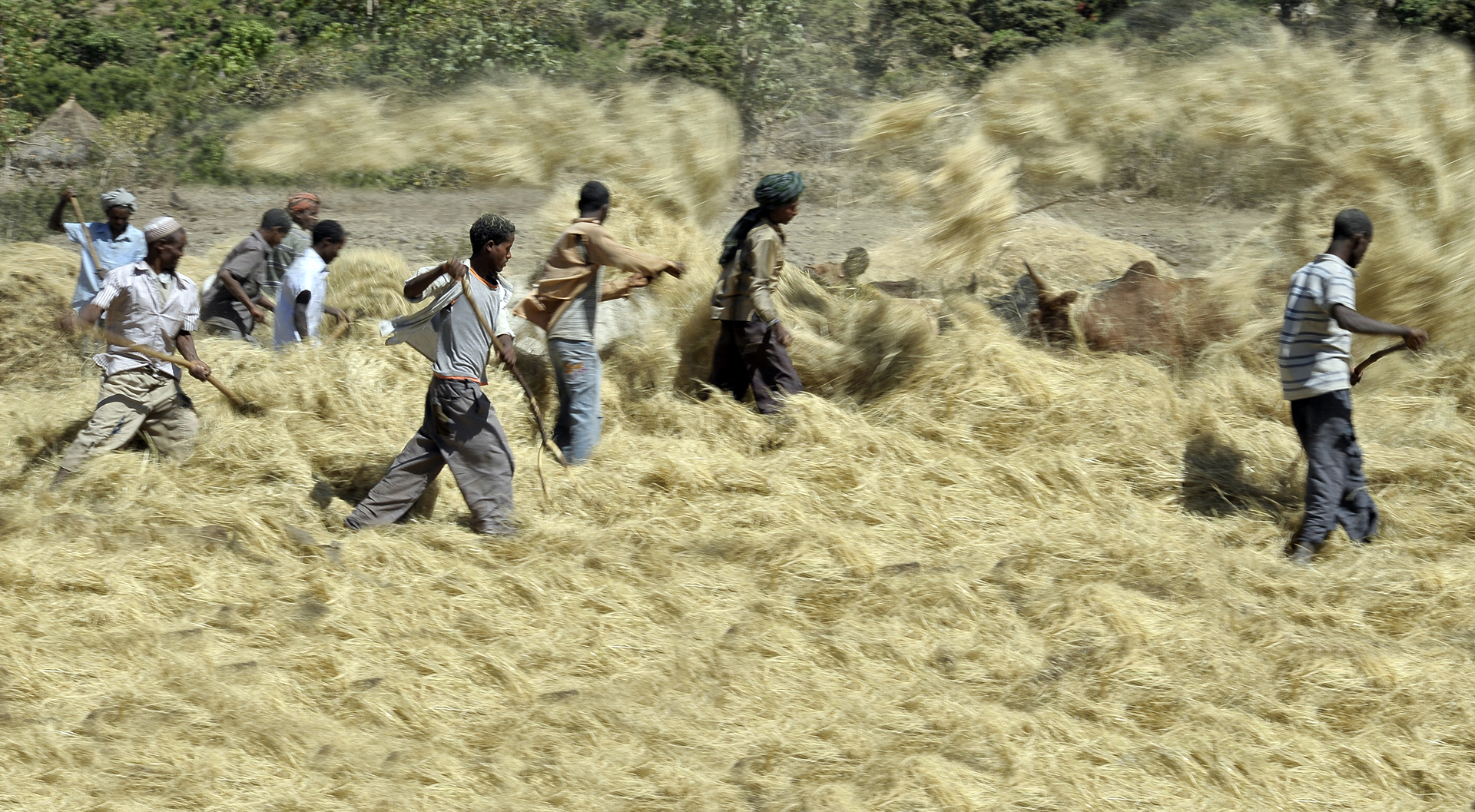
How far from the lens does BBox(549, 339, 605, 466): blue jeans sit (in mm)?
6148

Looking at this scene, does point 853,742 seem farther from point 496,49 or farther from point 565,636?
point 496,49

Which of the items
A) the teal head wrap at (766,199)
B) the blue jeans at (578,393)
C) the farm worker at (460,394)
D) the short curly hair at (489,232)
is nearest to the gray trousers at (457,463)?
the farm worker at (460,394)

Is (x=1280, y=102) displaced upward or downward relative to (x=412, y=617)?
upward

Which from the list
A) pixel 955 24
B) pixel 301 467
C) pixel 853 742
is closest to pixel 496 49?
pixel 955 24

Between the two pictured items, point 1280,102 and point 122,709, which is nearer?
point 122,709

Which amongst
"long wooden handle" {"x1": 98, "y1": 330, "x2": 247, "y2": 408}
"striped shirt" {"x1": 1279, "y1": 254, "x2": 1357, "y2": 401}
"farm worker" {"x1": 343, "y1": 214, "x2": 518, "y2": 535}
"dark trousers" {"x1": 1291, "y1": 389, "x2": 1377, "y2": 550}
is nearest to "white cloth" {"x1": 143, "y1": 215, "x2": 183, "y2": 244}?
"long wooden handle" {"x1": 98, "y1": 330, "x2": 247, "y2": 408}

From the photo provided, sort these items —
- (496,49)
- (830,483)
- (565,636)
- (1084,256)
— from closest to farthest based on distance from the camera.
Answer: (565,636) < (830,483) < (1084,256) < (496,49)

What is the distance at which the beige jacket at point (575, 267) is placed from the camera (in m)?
5.92

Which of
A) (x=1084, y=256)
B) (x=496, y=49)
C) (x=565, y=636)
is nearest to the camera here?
(x=565, y=636)

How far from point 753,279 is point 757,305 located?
136 mm

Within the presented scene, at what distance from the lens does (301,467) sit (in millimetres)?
5957

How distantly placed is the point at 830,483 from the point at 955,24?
12.6m

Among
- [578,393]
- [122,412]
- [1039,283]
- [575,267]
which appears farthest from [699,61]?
[122,412]

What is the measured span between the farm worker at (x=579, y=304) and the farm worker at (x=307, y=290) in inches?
53.3
